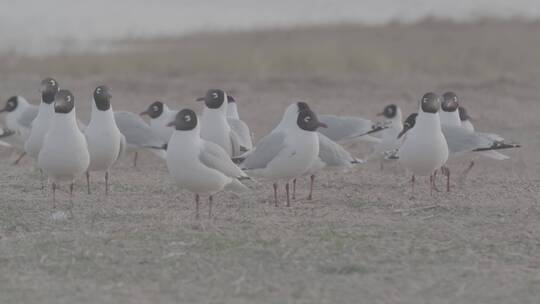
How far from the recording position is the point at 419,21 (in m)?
28.5

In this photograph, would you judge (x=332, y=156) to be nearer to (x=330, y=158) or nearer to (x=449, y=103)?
(x=330, y=158)

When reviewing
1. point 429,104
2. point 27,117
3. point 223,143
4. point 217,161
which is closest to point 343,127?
point 223,143

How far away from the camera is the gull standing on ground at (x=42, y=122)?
11241mm

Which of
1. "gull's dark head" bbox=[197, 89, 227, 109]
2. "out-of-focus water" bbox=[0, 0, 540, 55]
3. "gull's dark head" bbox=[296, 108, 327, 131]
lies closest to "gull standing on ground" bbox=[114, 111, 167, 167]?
"gull's dark head" bbox=[197, 89, 227, 109]

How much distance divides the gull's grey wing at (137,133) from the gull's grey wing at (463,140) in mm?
2965

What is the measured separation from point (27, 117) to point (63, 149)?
13.7 feet

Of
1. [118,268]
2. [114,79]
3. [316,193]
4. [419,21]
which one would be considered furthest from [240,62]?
[118,268]

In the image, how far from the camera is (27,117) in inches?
534

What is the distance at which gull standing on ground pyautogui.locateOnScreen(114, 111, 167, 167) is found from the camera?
A: 12367 mm

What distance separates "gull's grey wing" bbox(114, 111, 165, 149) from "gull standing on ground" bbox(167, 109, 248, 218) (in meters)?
3.01

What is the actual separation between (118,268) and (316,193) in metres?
3.66

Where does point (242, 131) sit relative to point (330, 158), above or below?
above

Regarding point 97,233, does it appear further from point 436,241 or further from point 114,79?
point 114,79

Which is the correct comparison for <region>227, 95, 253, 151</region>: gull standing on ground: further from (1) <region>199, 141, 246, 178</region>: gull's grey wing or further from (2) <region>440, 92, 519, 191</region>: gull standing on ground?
(1) <region>199, 141, 246, 178</region>: gull's grey wing
